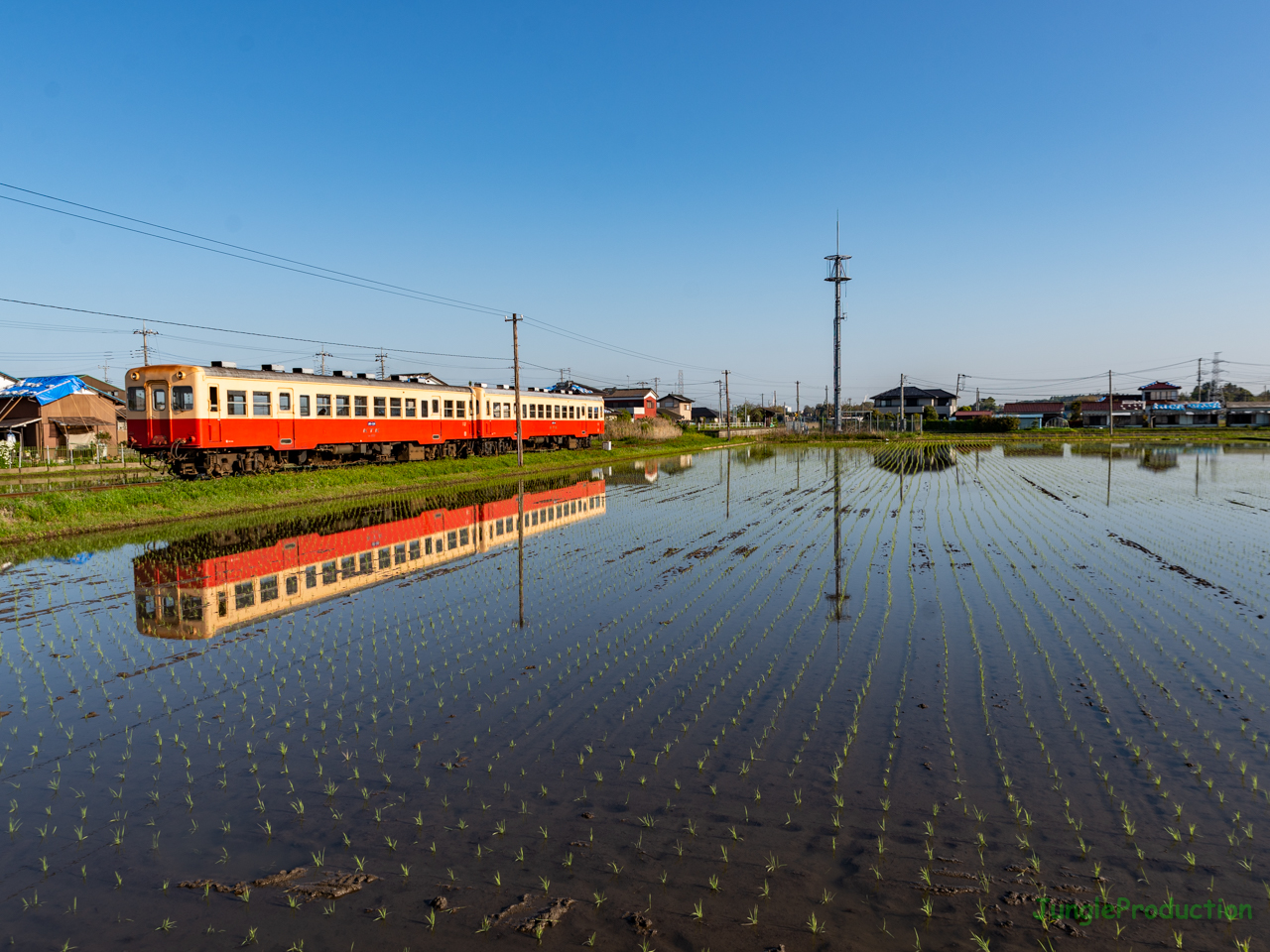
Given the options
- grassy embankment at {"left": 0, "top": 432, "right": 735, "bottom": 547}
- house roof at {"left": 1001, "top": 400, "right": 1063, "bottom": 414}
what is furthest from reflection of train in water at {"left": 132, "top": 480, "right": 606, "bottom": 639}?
house roof at {"left": 1001, "top": 400, "right": 1063, "bottom": 414}

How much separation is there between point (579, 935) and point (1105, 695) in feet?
19.1

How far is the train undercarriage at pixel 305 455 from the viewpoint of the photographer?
845 inches

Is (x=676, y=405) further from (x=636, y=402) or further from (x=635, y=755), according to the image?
(x=635, y=755)

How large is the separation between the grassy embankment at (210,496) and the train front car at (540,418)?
3.97 m

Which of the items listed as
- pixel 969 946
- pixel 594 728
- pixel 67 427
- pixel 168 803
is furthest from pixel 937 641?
pixel 67 427

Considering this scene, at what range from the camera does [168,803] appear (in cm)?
515

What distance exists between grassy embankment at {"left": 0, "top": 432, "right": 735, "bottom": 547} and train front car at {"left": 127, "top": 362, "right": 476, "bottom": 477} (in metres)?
1.67

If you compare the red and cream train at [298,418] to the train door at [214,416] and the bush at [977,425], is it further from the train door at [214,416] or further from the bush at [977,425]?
the bush at [977,425]

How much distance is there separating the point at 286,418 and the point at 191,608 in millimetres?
15007

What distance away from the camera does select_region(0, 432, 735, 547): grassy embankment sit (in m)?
15.8

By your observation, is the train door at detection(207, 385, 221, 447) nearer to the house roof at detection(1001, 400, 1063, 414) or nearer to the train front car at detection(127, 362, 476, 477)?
the train front car at detection(127, 362, 476, 477)

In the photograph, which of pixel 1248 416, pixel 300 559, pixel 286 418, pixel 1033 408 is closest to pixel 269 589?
pixel 300 559

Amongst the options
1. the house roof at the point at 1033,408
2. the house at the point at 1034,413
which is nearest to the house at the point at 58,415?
the house at the point at 1034,413

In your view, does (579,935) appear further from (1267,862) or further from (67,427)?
(67,427)
